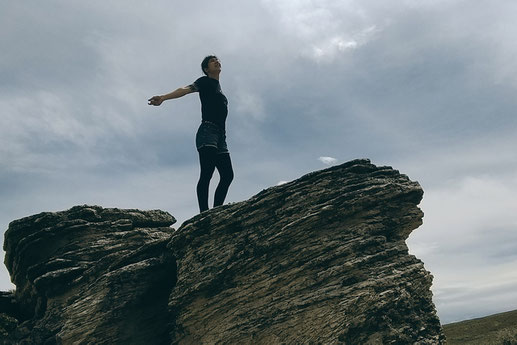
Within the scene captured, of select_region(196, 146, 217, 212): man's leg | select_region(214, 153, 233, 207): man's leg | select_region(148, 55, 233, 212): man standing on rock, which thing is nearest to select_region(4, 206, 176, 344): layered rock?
select_region(196, 146, 217, 212): man's leg

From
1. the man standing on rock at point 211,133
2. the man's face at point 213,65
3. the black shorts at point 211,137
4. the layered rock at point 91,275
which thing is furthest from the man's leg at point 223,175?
the man's face at point 213,65

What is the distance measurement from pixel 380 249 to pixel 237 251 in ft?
17.5

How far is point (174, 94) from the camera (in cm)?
1741

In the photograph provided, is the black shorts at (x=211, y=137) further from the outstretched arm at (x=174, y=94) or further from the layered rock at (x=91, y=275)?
the layered rock at (x=91, y=275)

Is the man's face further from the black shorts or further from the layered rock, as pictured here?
the layered rock

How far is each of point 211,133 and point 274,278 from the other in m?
6.52

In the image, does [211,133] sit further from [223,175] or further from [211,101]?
[223,175]

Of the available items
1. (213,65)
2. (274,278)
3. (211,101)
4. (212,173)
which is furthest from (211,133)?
(274,278)

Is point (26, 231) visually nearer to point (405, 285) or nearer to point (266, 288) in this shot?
point (266, 288)

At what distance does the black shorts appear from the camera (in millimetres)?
17828

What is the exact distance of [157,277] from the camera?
18.8m

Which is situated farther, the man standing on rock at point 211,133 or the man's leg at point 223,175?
the man's leg at point 223,175

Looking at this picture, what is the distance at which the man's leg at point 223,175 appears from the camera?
1848cm

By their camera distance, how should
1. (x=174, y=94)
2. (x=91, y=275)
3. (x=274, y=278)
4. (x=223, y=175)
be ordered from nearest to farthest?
(x=274, y=278) → (x=174, y=94) → (x=223, y=175) → (x=91, y=275)
